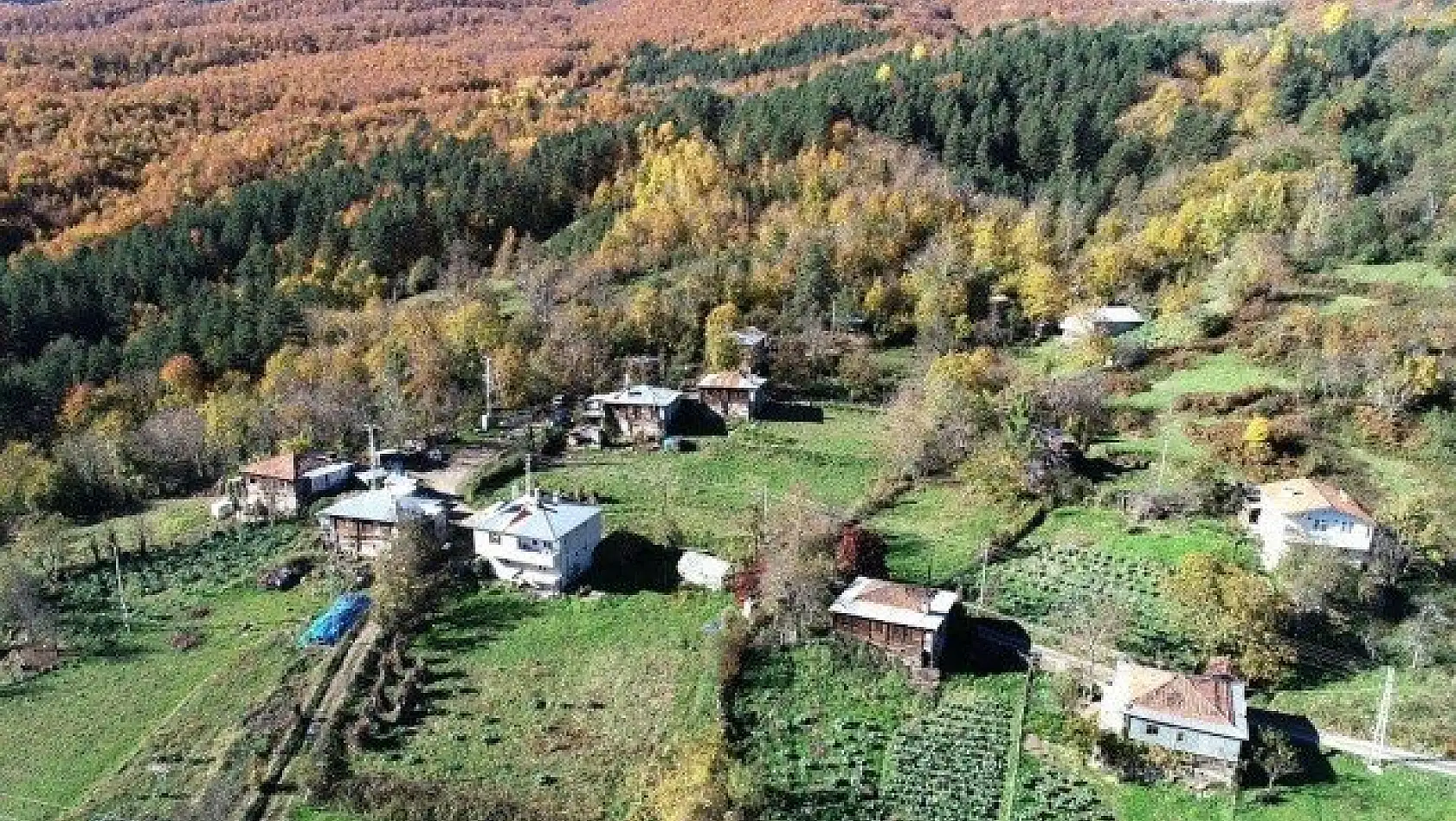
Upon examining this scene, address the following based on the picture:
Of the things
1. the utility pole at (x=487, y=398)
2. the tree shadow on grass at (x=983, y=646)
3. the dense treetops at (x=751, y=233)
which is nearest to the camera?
the tree shadow on grass at (x=983, y=646)

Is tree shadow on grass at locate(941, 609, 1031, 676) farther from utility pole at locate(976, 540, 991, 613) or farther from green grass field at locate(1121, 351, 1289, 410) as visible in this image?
green grass field at locate(1121, 351, 1289, 410)

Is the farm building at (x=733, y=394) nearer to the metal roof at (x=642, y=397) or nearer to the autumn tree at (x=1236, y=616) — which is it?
the metal roof at (x=642, y=397)

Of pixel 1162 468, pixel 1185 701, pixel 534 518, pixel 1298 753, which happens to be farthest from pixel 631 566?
pixel 1298 753

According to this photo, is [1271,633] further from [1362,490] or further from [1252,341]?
[1252,341]

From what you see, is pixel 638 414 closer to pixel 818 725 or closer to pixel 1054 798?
pixel 818 725

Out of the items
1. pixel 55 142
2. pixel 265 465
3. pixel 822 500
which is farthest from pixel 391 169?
pixel 822 500

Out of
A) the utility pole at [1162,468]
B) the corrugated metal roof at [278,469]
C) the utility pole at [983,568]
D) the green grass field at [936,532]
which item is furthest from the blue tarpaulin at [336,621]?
the utility pole at [1162,468]
